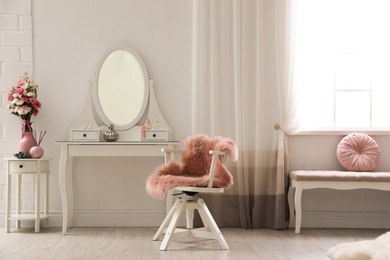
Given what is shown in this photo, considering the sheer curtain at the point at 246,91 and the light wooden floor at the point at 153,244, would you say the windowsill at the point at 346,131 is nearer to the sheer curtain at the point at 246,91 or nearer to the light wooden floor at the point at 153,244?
A: the sheer curtain at the point at 246,91

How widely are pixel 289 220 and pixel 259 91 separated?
116 cm

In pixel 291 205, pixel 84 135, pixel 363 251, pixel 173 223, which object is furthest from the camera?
pixel 291 205

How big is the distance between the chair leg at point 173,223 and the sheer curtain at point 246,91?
0.87 m

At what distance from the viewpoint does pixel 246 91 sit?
17.5 ft

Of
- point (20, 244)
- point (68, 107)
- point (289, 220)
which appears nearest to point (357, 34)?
point (289, 220)

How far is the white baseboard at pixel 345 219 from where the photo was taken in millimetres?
5414

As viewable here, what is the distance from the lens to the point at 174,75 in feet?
17.7

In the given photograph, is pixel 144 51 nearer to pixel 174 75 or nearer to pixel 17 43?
pixel 174 75

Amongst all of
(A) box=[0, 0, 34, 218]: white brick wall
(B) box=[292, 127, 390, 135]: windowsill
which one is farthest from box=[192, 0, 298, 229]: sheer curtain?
(A) box=[0, 0, 34, 218]: white brick wall

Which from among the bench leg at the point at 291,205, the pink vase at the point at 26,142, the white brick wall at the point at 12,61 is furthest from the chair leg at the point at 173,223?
the white brick wall at the point at 12,61

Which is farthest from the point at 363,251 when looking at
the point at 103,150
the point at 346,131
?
the point at 103,150

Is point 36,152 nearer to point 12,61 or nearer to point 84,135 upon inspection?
point 84,135

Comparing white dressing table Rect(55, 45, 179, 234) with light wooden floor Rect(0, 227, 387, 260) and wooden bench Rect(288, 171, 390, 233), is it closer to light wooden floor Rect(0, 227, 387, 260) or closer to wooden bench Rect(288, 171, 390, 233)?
light wooden floor Rect(0, 227, 387, 260)

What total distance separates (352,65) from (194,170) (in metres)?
1.90
